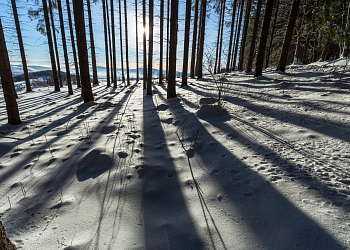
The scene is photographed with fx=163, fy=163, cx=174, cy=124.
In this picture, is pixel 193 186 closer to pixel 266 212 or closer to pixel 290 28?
pixel 266 212

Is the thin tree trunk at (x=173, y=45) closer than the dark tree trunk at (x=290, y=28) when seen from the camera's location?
Yes

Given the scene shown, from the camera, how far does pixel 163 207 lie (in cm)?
175

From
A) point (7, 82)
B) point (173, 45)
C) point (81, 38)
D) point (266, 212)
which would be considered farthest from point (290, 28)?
point (7, 82)

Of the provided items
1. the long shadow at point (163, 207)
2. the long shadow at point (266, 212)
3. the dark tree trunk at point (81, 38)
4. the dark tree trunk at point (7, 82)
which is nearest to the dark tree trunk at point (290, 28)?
the long shadow at point (266, 212)

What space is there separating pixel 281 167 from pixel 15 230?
2817mm

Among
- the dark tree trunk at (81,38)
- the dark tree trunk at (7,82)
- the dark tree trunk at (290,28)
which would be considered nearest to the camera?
the dark tree trunk at (7,82)

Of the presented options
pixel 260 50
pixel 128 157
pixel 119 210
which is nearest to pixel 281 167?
pixel 119 210

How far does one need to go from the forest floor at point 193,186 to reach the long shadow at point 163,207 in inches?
0.4

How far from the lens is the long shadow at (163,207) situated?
1359 millimetres

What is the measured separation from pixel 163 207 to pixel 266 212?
3.26 feet

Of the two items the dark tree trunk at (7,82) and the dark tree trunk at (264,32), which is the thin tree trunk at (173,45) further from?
the dark tree trunk at (7,82)

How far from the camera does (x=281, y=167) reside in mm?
1944

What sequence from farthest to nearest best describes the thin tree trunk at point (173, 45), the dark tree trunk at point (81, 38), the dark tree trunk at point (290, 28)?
1. the dark tree trunk at point (290, 28)
2. the dark tree trunk at point (81, 38)
3. the thin tree trunk at point (173, 45)

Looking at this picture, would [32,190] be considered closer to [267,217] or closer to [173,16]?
[267,217]
